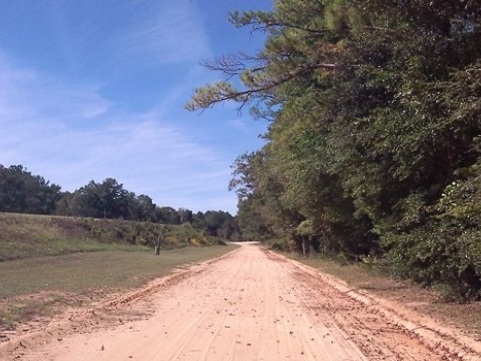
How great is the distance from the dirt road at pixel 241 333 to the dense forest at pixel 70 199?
103 metres

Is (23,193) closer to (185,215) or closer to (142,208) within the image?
(142,208)

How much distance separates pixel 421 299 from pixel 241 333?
22.5 feet

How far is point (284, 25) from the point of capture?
16.4 m

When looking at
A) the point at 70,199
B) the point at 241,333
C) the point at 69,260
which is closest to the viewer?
the point at 241,333

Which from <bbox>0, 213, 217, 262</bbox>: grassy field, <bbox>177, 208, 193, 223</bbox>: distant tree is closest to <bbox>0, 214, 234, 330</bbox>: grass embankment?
<bbox>0, 213, 217, 262</bbox>: grassy field

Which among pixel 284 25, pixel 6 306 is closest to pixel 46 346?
pixel 6 306

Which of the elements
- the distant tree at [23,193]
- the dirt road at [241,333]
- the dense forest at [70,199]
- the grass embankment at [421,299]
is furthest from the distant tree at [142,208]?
the dirt road at [241,333]

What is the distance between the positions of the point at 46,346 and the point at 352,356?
4753 millimetres

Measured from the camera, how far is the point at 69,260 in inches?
1430

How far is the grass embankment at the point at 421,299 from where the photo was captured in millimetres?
11289

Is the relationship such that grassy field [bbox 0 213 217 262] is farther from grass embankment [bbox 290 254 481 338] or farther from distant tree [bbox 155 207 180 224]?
distant tree [bbox 155 207 180 224]


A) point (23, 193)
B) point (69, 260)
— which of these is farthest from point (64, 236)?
point (23, 193)

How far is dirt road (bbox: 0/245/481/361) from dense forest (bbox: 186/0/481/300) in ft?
6.53

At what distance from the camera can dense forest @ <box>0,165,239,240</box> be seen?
116m
